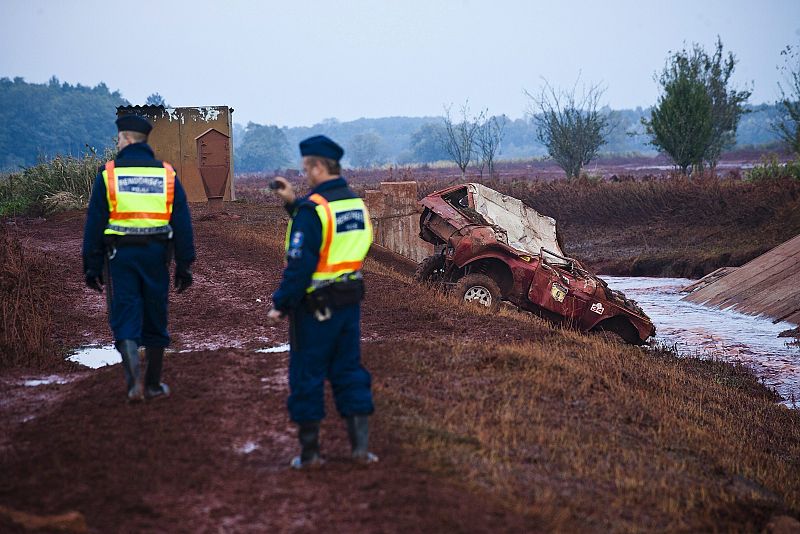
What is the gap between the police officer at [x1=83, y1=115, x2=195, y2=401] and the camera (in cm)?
684

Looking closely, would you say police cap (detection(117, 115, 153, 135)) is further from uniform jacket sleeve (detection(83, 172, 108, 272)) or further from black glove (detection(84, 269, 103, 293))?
black glove (detection(84, 269, 103, 293))

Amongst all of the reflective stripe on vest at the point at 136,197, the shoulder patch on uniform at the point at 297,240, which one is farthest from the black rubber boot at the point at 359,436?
the reflective stripe on vest at the point at 136,197

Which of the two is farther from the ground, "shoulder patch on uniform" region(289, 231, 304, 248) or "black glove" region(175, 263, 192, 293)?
"shoulder patch on uniform" region(289, 231, 304, 248)

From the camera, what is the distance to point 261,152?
17088 cm

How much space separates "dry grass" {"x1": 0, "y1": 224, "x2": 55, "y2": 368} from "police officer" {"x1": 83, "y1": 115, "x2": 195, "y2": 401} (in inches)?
109

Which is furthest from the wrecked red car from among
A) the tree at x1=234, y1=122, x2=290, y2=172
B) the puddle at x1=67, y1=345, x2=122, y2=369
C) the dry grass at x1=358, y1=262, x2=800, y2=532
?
the tree at x1=234, y1=122, x2=290, y2=172

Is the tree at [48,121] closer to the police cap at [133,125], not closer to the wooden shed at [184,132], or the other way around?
the wooden shed at [184,132]

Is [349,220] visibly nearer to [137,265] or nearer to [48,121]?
[137,265]

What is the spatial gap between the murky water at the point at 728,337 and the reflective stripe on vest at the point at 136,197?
8906 mm

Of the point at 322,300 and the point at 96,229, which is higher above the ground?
the point at 96,229

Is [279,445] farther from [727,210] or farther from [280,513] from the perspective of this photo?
[727,210]

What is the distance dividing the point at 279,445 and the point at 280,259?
10.3 m

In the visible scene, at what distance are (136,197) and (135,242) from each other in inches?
13.5

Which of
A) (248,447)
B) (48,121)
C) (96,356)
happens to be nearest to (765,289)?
(96,356)
